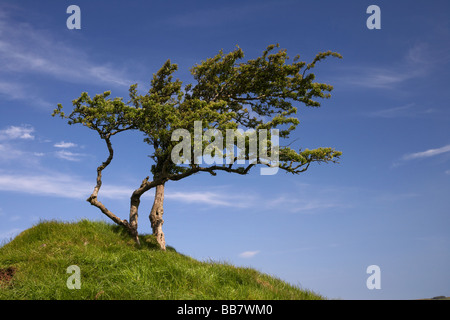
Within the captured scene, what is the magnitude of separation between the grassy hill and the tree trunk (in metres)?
4.70

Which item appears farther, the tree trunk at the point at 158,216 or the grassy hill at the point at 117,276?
the tree trunk at the point at 158,216

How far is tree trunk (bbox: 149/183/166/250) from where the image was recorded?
72.0 feet

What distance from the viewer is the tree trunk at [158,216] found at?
22.0m

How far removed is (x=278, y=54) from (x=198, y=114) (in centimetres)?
785

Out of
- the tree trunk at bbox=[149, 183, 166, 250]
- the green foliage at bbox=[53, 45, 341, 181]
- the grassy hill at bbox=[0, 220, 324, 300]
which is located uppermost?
the green foliage at bbox=[53, 45, 341, 181]

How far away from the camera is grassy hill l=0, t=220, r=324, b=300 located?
35.6 feet

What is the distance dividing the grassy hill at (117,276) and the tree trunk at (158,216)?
185 inches

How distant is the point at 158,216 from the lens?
22.5m

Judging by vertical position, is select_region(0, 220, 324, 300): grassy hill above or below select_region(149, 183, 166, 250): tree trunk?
below

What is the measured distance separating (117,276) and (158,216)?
10.3 meters

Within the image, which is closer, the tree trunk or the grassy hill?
the grassy hill

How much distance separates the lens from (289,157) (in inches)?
728
